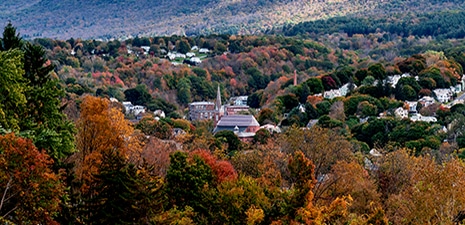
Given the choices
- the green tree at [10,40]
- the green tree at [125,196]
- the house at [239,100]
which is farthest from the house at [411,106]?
the green tree at [125,196]

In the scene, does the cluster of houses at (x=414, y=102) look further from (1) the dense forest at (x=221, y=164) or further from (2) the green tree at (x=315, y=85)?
(2) the green tree at (x=315, y=85)

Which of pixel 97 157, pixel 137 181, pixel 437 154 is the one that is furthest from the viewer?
pixel 437 154

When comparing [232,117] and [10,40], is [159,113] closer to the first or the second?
[232,117]

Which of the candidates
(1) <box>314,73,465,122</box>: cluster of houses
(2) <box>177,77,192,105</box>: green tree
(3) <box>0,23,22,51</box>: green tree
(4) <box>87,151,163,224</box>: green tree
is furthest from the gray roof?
(4) <box>87,151,163,224</box>: green tree

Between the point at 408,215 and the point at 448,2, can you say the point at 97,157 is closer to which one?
the point at 408,215

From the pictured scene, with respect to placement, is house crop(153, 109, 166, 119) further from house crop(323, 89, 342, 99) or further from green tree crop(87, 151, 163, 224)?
green tree crop(87, 151, 163, 224)

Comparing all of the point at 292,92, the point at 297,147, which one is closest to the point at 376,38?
the point at 292,92

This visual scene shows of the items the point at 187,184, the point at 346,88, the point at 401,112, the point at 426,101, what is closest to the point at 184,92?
the point at 346,88
